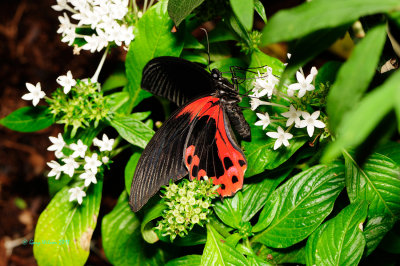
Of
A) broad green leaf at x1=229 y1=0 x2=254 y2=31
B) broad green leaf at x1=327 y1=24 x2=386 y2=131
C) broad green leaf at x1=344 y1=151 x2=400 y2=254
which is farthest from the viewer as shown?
broad green leaf at x1=344 y1=151 x2=400 y2=254

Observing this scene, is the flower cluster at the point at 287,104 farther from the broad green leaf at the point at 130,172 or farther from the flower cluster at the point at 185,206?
the broad green leaf at the point at 130,172

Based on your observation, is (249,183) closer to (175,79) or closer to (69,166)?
(175,79)

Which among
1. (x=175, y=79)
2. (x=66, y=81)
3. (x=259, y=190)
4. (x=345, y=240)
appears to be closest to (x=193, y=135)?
(x=175, y=79)

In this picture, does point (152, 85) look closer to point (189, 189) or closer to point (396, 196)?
point (189, 189)

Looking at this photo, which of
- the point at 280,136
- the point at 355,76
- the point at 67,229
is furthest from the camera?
the point at 67,229

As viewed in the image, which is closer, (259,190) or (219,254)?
(219,254)

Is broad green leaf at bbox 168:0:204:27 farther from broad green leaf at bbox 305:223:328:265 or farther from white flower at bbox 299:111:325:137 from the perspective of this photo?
broad green leaf at bbox 305:223:328:265

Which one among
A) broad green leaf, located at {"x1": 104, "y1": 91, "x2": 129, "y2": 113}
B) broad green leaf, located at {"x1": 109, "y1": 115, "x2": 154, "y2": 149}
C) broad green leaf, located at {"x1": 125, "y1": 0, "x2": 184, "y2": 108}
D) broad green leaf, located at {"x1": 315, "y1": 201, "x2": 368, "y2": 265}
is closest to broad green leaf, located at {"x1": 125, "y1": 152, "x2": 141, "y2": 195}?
broad green leaf, located at {"x1": 109, "y1": 115, "x2": 154, "y2": 149}

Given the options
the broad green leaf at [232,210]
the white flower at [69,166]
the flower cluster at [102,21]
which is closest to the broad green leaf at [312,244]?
the broad green leaf at [232,210]
